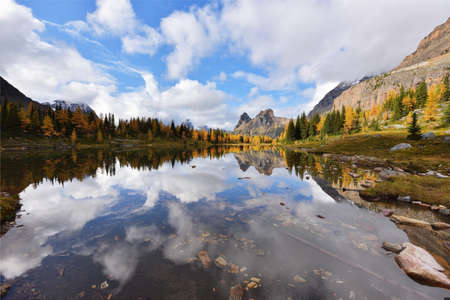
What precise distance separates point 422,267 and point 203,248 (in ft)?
28.2

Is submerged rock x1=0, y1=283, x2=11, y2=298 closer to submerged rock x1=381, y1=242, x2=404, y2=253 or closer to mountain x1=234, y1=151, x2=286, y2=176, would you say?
submerged rock x1=381, y1=242, x2=404, y2=253

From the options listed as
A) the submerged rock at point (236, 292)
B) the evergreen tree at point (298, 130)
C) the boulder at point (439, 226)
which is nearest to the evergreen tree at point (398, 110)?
the evergreen tree at point (298, 130)

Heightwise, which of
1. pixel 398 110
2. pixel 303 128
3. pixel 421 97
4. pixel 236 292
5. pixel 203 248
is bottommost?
pixel 203 248

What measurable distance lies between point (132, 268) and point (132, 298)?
159cm

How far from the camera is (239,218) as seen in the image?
11297 millimetres

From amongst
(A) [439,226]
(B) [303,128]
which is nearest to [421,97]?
(B) [303,128]

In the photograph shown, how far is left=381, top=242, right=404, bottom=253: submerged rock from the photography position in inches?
305

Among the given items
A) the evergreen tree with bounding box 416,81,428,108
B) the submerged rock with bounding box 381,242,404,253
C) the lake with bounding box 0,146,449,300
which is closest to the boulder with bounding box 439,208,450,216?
the lake with bounding box 0,146,449,300

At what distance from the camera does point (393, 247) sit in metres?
7.84

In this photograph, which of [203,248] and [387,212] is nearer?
[203,248]

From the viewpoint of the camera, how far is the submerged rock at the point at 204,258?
6922 millimetres

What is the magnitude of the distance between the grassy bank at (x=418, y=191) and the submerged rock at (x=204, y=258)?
1486 cm

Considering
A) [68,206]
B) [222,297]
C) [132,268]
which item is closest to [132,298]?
[132,268]

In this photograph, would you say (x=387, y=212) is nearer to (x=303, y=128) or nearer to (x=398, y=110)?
(x=303, y=128)
